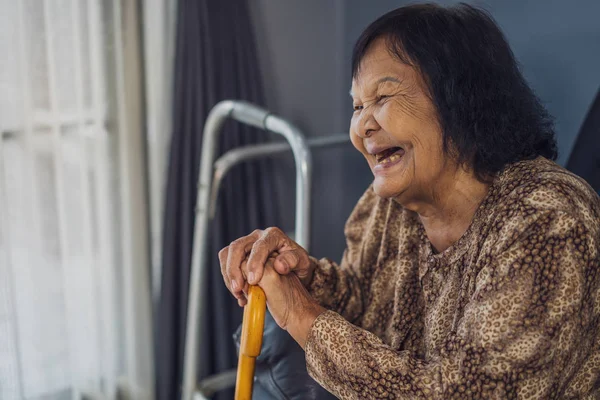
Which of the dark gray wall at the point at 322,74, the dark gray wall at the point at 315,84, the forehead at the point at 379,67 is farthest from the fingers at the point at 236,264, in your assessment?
the dark gray wall at the point at 315,84

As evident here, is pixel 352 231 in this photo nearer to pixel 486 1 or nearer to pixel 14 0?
pixel 486 1

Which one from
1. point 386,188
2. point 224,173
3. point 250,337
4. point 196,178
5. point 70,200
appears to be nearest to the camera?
point 250,337

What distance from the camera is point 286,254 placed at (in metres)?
1.25

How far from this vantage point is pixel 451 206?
128 centimetres

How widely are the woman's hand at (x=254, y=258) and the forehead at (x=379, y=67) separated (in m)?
0.32

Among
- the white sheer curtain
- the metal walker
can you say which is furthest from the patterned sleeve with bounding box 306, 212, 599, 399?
the white sheer curtain

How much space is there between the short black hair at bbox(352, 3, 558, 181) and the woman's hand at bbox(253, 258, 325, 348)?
358 millimetres

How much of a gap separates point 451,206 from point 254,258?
37 cm

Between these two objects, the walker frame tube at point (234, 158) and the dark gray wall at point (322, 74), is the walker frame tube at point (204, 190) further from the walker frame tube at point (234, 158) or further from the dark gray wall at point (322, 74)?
the dark gray wall at point (322, 74)

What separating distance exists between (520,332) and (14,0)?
1.47m

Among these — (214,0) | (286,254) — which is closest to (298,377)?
(286,254)

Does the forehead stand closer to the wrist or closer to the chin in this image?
the chin

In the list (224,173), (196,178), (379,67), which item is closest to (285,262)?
(379,67)

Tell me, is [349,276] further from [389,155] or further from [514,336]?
[514,336]
